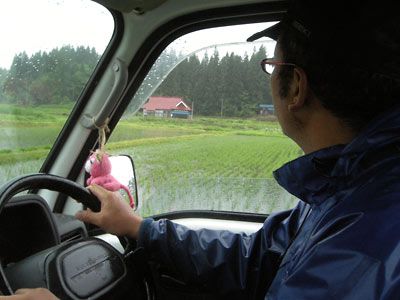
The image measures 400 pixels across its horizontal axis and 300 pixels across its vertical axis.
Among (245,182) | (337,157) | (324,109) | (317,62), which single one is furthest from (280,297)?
(245,182)

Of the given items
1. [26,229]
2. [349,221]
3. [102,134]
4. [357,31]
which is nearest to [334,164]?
[349,221]

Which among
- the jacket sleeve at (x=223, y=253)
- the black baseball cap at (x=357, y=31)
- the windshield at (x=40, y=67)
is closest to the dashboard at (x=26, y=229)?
the jacket sleeve at (x=223, y=253)

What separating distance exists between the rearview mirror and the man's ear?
118cm

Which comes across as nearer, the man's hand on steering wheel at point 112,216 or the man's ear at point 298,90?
the man's ear at point 298,90

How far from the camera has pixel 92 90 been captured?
2.41 meters

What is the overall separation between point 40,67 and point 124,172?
672mm

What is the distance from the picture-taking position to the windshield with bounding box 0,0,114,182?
2.04 meters

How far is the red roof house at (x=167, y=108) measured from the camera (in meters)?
2.63

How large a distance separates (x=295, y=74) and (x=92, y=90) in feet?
4.37

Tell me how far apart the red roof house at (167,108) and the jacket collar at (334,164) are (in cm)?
130

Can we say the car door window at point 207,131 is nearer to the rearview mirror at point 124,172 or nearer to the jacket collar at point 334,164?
the rearview mirror at point 124,172

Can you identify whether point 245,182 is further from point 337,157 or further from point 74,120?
point 337,157

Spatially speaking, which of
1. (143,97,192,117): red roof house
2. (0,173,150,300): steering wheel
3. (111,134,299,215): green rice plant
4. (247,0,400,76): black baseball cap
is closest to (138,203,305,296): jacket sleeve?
(0,173,150,300): steering wheel

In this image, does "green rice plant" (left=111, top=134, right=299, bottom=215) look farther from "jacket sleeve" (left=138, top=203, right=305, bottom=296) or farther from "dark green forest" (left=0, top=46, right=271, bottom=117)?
"jacket sleeve" (left=138, top=203, right=305, bottom=296)
